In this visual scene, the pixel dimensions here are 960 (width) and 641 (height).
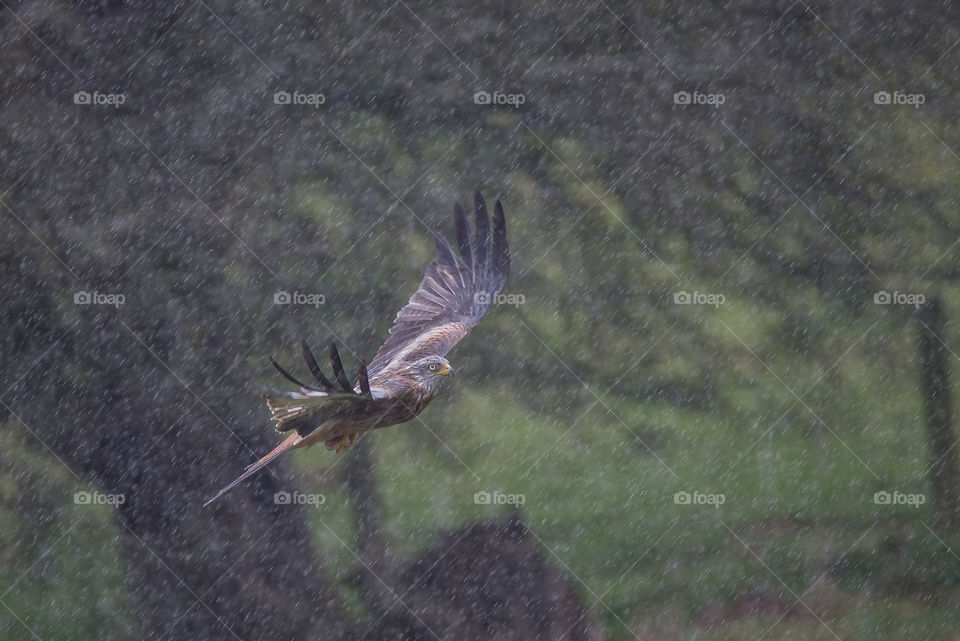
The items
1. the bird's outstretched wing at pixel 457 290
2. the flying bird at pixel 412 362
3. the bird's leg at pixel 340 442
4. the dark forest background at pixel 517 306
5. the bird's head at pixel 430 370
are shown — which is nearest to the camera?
the flying bird at pixel 412 362

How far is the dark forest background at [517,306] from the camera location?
12695 mm

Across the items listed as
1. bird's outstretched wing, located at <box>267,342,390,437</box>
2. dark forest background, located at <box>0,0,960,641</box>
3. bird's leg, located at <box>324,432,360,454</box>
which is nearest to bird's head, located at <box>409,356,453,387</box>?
bird's outstretched wing, located at <box>267,342,390,437</box>

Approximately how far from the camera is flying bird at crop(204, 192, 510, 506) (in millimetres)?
Answer: 6984

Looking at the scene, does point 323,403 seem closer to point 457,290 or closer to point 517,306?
point 457,290

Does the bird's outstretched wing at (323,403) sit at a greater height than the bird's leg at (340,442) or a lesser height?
greater

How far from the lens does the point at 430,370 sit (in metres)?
8.16

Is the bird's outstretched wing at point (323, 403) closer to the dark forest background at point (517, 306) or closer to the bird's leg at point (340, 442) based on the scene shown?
the bird's leg at point (340, 442)

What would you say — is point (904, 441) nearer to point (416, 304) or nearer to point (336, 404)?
point (416, 304)

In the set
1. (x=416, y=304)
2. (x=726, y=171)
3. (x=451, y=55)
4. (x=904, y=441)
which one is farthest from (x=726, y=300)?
(x=416, y=304)

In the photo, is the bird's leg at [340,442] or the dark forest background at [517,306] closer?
the bird's leg at [340,442]

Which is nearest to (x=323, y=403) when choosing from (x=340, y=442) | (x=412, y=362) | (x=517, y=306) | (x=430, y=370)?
(x=340, y=442)

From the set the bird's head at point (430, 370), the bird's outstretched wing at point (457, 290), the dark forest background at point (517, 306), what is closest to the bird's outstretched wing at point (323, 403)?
the bird's head at point (430, 370)

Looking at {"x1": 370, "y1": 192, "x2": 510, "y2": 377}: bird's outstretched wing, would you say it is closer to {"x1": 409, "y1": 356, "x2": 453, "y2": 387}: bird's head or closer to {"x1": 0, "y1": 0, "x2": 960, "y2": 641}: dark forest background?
{"x1": 409, "y1": 356, "x2": 453, "y2": 387}: bird's head

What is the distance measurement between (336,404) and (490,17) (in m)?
8.59
